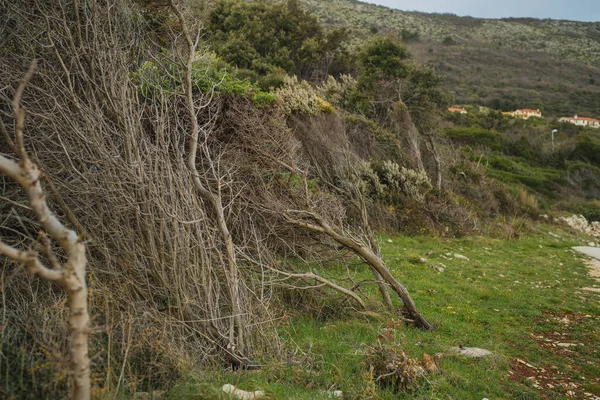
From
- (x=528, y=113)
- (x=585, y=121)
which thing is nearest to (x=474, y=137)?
(x=528, y=113)

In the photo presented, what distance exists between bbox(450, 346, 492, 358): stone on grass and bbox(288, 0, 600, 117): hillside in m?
45.4

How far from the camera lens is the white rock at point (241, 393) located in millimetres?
3674

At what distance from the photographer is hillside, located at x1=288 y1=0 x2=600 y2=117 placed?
5681 centimetres

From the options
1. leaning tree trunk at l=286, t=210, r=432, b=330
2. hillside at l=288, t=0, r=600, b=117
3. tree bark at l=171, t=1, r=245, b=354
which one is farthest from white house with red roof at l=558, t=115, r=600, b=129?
tree bark at l=171, t=1, r=245, b=354

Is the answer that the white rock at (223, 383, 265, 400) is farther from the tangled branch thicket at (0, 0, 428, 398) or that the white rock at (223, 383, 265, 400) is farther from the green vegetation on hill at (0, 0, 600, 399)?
the tangled branch thicket at (0, 0, 428, 398)

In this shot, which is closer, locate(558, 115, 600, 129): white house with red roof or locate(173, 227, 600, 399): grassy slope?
locate(173, 227, 600, 399): grassy slope

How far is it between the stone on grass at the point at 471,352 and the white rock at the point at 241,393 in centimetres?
306

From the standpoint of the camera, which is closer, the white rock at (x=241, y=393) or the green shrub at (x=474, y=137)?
the white rock at (x=241, y=393)

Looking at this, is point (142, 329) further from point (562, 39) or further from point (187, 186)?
point (562, 39)

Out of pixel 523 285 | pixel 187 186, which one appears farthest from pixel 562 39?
pixel 187 186

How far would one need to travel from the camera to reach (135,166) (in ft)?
15.6

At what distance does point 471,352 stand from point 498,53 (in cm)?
7715

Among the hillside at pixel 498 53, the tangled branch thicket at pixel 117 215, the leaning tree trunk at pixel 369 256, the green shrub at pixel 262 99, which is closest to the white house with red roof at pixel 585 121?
the hillside at pixel 498 53

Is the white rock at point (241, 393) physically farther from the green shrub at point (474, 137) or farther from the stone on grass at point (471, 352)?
the green shrub at point (474, 137)
